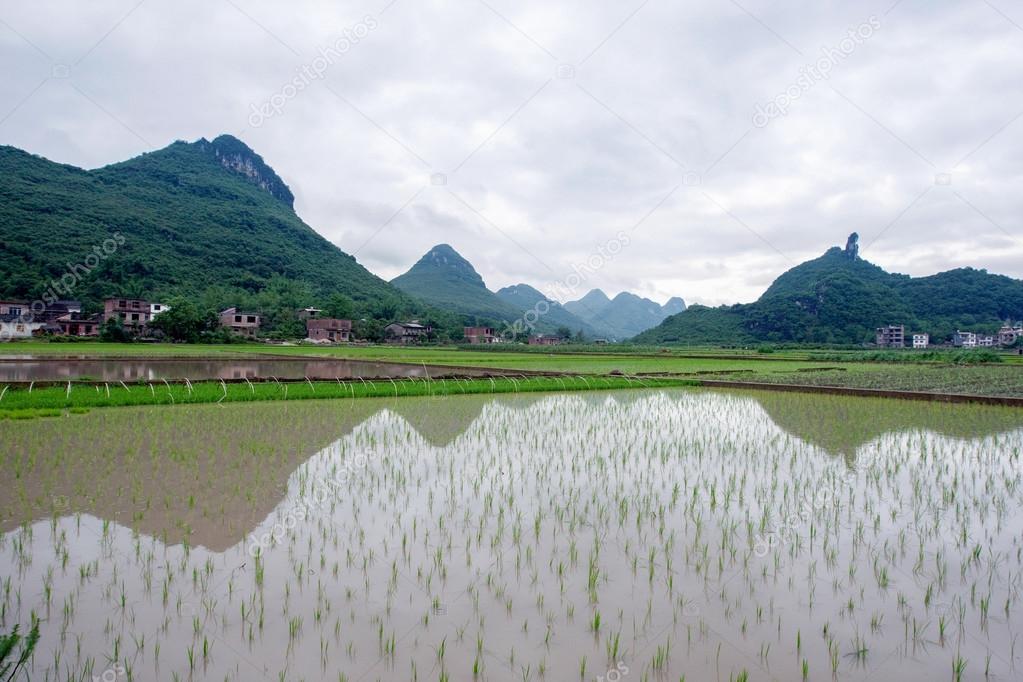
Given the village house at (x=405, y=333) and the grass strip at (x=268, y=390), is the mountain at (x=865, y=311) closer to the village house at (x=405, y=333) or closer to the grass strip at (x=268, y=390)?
the village house at (x=405, y=333)

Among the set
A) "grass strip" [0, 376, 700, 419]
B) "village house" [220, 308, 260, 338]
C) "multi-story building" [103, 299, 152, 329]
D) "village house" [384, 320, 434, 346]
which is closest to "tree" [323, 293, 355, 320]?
"village house" [384, 320, 434, 346]

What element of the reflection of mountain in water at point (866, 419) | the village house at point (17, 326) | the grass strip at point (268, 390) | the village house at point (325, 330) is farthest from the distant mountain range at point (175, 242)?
the reflection of mountain in water at point (866, 419)

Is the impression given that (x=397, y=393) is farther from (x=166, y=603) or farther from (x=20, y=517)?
(x=166, y=603)

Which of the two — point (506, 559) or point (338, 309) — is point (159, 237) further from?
point (506, 559)

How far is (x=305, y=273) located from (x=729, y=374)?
59687 mm

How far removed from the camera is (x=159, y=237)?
59.2 meters

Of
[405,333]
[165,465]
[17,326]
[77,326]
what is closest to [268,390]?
[165,465]

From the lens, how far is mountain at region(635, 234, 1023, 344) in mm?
65938

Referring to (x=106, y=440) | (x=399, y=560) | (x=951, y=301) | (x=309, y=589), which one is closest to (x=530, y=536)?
(x=399, y=560)

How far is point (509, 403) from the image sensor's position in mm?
14070

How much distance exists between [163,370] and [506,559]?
19271 millimetres

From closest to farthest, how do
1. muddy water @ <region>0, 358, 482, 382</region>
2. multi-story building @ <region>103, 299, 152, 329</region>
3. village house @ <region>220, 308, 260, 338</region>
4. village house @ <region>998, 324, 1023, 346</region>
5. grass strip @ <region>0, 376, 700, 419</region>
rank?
grass strip @ <region>0, 376, 700, 419</region> < muddy water @ <region>0, 358, 482, 382</region> < multi-story building @ <region>103, 299, 152, 329</region> < village house @ <region>220, 308, 260, 338</region> < village house @ <region>998, 324, 1023, 346</region>

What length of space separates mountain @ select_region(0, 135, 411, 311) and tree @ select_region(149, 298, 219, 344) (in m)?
11.8

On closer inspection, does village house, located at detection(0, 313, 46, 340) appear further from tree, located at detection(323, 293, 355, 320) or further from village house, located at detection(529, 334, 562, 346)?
village house, located at detection(529, 334, 562, 346)
